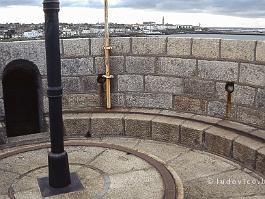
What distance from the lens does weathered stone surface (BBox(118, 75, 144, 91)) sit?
605 centimetres

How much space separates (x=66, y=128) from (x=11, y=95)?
1840mm

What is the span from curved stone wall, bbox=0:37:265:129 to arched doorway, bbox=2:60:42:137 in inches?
45.2

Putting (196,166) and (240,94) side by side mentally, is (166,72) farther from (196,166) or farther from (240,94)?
(196,166)

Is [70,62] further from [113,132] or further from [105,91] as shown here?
[113,132]

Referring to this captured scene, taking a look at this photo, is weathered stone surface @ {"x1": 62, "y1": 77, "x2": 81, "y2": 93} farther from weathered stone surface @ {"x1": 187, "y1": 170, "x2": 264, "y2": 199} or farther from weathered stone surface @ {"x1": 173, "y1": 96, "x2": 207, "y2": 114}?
weathered stone surface @ {"x1": 187, "y1": 170, "x2": 264, "y2": 199}

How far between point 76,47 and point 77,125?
1305mm

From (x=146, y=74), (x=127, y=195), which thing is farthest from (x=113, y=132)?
(x=127, y=195)

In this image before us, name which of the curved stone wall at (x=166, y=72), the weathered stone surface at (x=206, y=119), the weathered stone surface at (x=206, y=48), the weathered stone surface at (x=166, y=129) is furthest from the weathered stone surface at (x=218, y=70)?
the weathered stone surface at (x=166, y=129)

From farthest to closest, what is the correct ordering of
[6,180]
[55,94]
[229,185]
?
[229,185] → [6,180] → [55,94]

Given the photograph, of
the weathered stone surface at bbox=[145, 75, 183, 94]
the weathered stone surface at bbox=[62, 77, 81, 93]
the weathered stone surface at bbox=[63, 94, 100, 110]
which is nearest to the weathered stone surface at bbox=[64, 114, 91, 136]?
the weathered stone surface at bbox=[63, 94, 100, 110]

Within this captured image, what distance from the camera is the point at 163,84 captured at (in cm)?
595

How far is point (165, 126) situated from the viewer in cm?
546

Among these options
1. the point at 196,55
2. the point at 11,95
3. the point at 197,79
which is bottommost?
the point at 11,95

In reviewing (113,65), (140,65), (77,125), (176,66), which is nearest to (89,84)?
(113,65)
